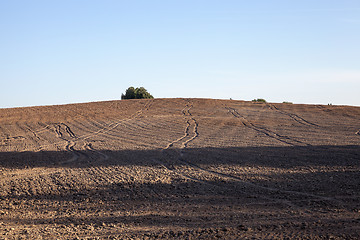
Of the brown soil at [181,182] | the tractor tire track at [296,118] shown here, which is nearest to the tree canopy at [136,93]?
the tractor tire track at [296,118]

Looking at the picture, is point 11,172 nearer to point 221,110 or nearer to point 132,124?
point 132,124

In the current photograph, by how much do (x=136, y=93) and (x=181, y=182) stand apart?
2283 inches

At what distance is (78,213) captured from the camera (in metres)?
8.26

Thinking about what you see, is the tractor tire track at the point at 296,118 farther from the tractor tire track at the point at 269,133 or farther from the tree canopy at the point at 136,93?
the tree canopy at the point at 136,93

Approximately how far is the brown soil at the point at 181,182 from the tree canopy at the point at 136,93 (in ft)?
127

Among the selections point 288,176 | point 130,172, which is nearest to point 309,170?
point 288,176

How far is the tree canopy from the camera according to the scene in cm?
6775

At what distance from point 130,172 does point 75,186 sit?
2376mm

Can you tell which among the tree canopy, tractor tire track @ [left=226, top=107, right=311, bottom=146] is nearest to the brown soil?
tractor tire track @ [left=226, top=107, right=311, bottom=146]

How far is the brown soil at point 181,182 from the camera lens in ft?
23.1

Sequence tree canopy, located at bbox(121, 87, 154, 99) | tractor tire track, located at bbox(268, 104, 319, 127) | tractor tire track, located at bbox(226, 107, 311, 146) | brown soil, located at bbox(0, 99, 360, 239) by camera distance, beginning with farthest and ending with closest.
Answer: tree canopy, located at bbox(121, 87, 154, 99) < tractor tire track, located at bbox(268, 104, 319, 127) < tractor tire track, located at bbox(226, 107, 311, 146) < brown soil, located at bbox(0, 99, 360, 239)

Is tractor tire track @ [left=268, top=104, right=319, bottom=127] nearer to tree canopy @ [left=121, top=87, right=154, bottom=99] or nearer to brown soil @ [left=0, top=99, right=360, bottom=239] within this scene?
brown soil @ [left=0, top=99, right=360, bottom=239]

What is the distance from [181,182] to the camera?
11367mm

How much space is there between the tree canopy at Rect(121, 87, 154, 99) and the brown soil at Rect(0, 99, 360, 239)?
38790 mm
